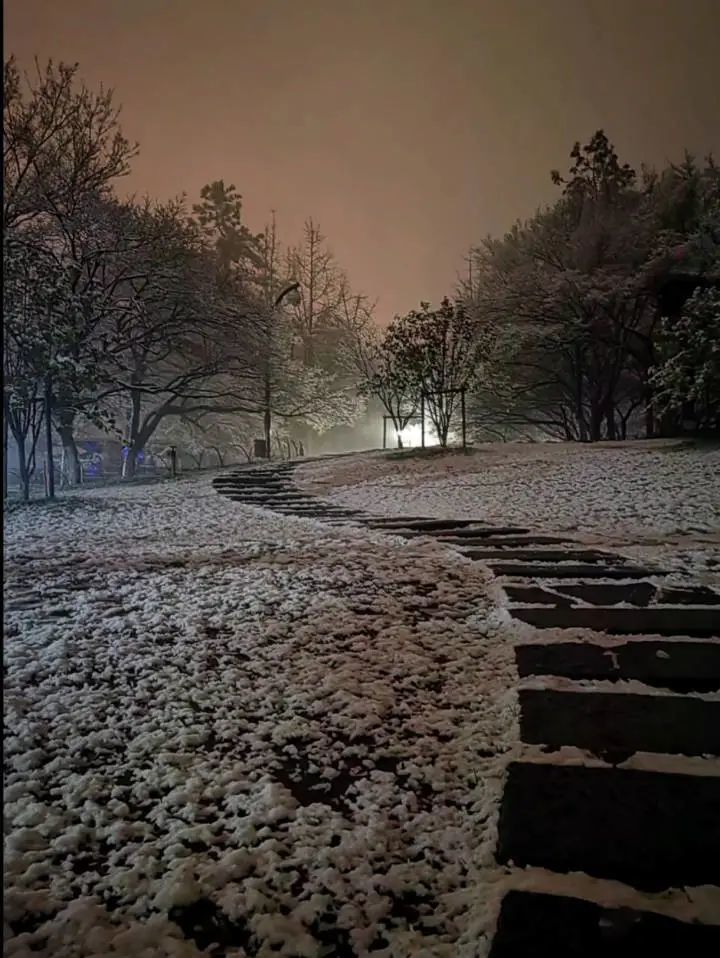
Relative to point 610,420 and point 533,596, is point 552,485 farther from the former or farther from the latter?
point 610,420

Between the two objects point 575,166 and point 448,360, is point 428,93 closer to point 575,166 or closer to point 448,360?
point 575,166

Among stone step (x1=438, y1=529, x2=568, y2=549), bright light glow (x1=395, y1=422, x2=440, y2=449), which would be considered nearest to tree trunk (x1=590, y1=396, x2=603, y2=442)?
bright light glow (x1=395, y1=422, x2=440, y2=449)

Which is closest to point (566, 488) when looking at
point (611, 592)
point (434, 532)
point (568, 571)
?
point (434, 532)

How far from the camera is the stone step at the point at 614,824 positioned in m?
0.70

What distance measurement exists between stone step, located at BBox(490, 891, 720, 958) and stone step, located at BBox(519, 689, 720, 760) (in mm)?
322

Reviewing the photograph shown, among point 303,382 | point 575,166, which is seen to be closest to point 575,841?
point 303,382

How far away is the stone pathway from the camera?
0.61 m

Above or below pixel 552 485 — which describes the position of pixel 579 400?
above

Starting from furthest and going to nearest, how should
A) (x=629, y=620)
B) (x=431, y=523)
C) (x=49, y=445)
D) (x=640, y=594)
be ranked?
1. (x=431, y=523)
2. (x=49, y=445)
3. (x=640, y=594)
4. (x=629, y=620)

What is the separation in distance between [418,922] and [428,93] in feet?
8.14

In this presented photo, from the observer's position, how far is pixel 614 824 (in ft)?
2.54

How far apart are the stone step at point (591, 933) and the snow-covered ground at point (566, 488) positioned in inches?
70.2

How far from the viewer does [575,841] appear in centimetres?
74

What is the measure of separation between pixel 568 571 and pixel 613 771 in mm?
1278
